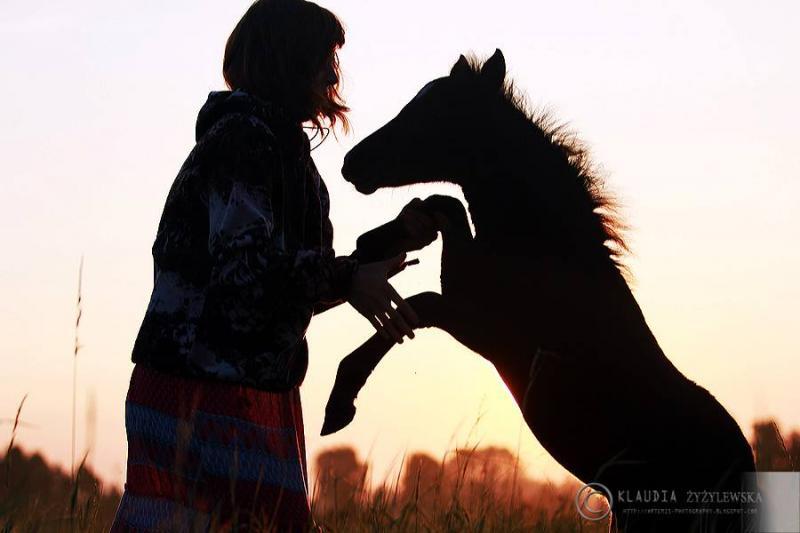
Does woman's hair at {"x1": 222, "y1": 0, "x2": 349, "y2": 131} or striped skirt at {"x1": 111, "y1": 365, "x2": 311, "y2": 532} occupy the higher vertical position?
woman's hair at {"x1": 222, "y1": 0, "x2": 349, "y2": 131}

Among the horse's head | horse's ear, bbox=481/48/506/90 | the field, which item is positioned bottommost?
the field

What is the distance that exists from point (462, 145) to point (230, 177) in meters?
1.65

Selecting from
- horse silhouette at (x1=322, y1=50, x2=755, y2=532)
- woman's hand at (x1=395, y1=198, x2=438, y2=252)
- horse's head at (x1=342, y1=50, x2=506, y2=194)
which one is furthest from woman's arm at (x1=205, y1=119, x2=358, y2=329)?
horse's head at (x1=342, y1=50, x2=506, y2=194)

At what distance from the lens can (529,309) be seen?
11.6 feet

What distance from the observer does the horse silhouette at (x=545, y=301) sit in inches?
127

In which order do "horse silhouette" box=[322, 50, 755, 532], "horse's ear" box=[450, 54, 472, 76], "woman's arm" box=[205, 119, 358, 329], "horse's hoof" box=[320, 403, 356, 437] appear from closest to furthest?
"woman's arm" box=[205, 119, 358, 329] < "horse silhouette" box=[322, 50, 755, 532] < "horse's hoof" box=[320, 403, 356, 437] < "horse's ear" box=[450, 54, 472, 76]

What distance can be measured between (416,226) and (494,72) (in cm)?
93

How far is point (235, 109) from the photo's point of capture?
2.80 meters

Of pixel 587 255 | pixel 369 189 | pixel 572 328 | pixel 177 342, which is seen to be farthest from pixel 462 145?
pixel 177 342

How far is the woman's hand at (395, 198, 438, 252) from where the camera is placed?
377cm

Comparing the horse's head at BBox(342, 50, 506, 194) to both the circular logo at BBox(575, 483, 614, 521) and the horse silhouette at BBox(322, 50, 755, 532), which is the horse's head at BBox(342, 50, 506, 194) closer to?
the horse silhouette at BBox(322, 50, 755, 532)

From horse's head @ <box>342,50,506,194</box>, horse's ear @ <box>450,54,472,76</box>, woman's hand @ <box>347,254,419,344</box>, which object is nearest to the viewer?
woman's hand @ <box>347,254,419,344</box>

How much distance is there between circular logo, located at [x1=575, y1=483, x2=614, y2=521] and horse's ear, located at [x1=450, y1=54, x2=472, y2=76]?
6.48 feet

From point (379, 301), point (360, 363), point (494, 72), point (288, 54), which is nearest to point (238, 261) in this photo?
point (379, 301)
